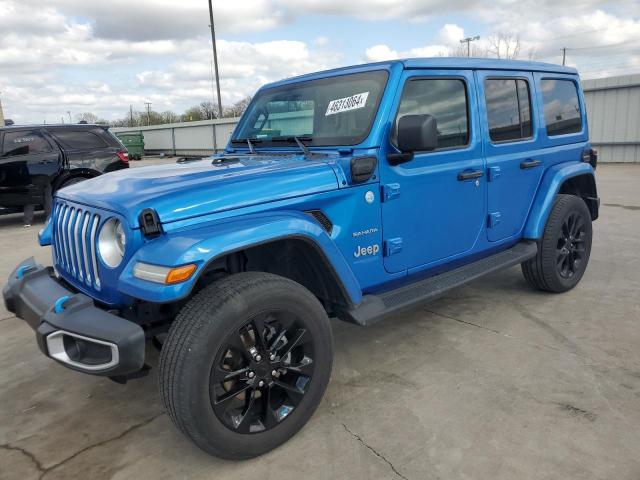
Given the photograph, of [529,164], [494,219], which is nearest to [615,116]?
[529,164]

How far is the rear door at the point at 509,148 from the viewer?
141 inches

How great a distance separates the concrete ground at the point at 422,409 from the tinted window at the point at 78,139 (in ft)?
17.9

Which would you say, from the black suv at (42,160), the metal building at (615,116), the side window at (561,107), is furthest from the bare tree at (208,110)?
the side window at (561,107)

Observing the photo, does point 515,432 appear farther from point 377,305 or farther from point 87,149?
point 87,149

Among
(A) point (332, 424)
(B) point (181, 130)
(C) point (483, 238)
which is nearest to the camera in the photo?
(A) point (332, 424)

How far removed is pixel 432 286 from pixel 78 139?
7888 millimetres

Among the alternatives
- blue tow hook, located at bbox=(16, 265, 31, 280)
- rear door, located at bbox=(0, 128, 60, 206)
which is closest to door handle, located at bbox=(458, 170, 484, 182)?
blue tow hook, located at bbox=(16, 265, 31, 280)

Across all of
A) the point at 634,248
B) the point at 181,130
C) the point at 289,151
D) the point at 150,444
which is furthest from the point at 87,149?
the point at 181,130

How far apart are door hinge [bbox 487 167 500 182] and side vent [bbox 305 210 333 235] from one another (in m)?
1.47

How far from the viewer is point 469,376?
3066mm

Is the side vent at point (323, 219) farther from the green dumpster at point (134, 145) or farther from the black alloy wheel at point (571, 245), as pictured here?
the green dumpster at point (134, 145)

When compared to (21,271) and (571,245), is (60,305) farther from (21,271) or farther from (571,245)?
(571,245)

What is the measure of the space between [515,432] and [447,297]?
2.03 meters

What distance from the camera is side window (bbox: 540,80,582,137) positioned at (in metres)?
4.14
